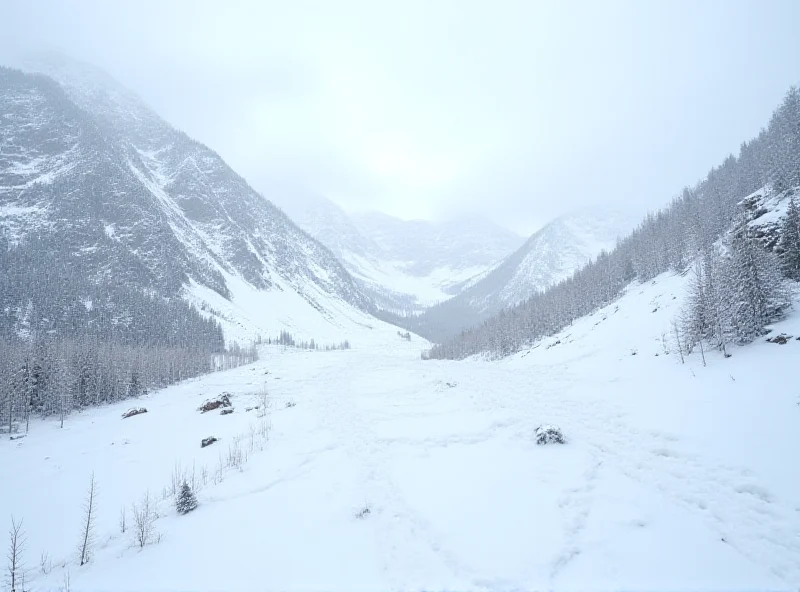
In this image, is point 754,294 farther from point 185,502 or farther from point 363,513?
point 185,502

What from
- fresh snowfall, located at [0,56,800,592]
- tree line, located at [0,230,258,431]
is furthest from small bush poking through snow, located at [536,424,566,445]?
tree line, located at [0,230,258,431]

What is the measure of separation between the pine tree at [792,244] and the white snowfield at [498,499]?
8.30 metres

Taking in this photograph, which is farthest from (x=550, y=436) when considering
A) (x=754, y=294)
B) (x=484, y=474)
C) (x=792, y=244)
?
(x=792, y=244)

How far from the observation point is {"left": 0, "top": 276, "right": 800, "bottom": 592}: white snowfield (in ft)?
24.5

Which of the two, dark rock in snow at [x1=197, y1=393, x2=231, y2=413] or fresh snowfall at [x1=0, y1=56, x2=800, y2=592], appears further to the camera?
dark rock in snow at [x1=197, y1=393, x2=231, y2=413]

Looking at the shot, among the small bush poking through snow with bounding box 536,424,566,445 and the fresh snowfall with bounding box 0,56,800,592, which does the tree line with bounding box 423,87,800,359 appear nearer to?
the fresh snowfall with bounding box 0,56,800,592

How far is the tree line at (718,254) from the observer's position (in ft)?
69.6

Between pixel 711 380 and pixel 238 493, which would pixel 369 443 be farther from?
pixel 711 380

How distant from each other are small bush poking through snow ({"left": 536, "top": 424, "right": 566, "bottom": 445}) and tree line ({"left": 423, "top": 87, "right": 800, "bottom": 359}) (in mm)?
15435

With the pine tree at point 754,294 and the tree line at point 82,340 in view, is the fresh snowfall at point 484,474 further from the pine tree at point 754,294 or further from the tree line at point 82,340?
the tree line at point 82,340

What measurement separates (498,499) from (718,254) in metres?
37.3

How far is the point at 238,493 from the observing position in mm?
13891

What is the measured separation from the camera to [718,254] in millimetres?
32688

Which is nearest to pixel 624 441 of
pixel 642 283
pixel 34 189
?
pixel 642 283
